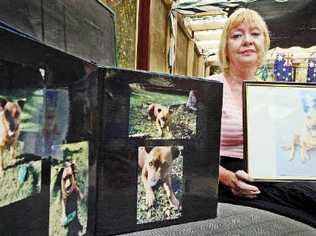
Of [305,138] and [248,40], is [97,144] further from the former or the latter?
[248,40]

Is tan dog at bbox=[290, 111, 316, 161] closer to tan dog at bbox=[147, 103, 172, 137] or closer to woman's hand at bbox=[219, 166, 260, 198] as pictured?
Answer: woman's hand at bbox=[219, 166, 260, 198]

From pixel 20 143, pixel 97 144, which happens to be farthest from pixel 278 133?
pixel 20 143

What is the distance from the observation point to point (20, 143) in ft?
Result: 1.08

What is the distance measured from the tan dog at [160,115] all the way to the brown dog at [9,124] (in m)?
0.20

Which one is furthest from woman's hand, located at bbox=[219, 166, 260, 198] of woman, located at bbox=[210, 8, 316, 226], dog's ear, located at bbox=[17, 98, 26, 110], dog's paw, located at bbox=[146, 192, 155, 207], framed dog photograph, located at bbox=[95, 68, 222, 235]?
dog's ear, located at bbox=[17, 98, 26, 110]

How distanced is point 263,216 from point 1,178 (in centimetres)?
43

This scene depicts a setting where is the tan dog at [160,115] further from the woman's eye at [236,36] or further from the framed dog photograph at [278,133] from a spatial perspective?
the woman's eye at [236,36]

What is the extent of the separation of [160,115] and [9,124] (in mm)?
235

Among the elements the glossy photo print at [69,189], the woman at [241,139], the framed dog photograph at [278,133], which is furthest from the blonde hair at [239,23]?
the glossy photo print at [69,189]

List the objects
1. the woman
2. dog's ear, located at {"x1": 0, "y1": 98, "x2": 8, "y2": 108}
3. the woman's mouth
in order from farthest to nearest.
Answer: the woman's mouth < the woman < dog's ear, located at {"x1": 0, "y1": 98, "x2": 8, "y2": 108}

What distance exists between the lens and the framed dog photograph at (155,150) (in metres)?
0.47

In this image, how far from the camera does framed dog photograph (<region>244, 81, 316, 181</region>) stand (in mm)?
699

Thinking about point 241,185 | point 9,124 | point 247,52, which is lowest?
point 241,185

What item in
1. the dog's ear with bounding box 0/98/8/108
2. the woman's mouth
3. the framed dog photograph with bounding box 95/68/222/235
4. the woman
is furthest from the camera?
the woman's mouth
